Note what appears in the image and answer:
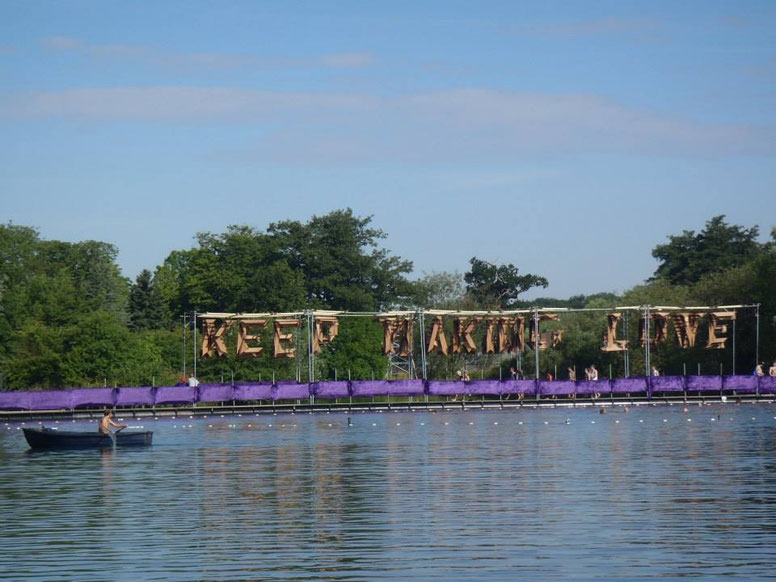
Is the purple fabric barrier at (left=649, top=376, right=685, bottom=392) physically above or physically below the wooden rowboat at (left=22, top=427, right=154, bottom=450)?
above

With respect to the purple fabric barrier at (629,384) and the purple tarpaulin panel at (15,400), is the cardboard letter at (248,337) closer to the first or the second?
the purple tarpaulin panel at (15,400)

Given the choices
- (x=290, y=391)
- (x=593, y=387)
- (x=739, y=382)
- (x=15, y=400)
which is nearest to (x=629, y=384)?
(x=593, y=387)

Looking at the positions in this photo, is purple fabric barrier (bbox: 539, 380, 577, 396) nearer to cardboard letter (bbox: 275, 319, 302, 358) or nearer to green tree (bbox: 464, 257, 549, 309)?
cardboard letter (bbox: 275, 319, 302, 358)

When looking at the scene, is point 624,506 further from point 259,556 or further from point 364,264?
point 364,264

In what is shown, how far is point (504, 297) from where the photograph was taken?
178 m

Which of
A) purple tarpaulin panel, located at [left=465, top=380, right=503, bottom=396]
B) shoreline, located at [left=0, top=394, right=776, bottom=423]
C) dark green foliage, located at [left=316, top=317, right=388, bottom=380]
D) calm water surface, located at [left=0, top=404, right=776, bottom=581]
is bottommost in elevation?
calm water surface, located at [left=0, top=404, right=776, bottom=581]

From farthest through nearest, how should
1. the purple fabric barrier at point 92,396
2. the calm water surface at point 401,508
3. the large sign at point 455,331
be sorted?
the large sign at point 455,331 → the purple fabric barrier at point 92,396 → the calm water surface at point 401,508

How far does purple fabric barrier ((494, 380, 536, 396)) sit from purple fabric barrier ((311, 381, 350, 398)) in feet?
35.0

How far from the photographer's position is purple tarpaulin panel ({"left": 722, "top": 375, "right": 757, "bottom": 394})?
87688 mm

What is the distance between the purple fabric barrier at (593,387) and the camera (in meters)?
88.5

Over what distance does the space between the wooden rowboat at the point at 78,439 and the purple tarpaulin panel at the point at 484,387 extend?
3524 cm

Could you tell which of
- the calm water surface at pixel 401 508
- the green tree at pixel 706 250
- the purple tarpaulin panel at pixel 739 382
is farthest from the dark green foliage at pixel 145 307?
the calm water surface at pixel 401 508

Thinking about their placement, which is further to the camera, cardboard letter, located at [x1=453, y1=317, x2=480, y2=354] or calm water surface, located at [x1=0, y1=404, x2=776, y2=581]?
cardboard letter, located at [x1=453, y1=317, x2=480, y2=354]

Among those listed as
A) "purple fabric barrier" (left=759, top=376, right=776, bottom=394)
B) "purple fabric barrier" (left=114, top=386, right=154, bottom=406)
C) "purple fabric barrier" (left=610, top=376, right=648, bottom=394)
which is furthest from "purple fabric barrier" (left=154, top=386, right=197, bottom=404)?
"purple fabric barrier" (left=759, top=376, right=776, bottom=394)
